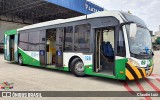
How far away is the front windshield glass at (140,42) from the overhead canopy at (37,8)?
58.4 ft

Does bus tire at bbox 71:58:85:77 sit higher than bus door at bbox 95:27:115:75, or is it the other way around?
bus door at bbox 95:27:115:75

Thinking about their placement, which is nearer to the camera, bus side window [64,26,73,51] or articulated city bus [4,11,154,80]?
articulated city bus [4,11,154,80]

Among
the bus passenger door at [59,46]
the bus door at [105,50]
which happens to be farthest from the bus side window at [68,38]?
the bus door at [105,50]

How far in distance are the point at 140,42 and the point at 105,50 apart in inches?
71.1

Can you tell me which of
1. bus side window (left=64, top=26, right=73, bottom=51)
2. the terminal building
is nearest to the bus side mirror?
bus side window (left=64, top=26, right=73, bottom=51)

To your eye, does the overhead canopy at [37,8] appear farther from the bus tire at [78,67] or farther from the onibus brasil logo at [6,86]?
the onibus brasil logo at [6,86]

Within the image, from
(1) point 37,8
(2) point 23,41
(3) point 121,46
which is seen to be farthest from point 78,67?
(1) point 37,8

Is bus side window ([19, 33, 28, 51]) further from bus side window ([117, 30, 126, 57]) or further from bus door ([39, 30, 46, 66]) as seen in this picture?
bus side window ([117, 30, 126, 57])

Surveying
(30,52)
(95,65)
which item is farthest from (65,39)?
(30,52)

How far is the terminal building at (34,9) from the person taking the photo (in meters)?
27.3

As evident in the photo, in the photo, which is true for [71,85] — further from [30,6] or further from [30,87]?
[30,6]

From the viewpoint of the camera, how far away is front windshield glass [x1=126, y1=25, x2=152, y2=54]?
737cm

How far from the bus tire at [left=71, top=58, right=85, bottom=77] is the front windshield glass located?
2.57 metres

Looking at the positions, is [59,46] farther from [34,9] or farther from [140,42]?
[34,9]
